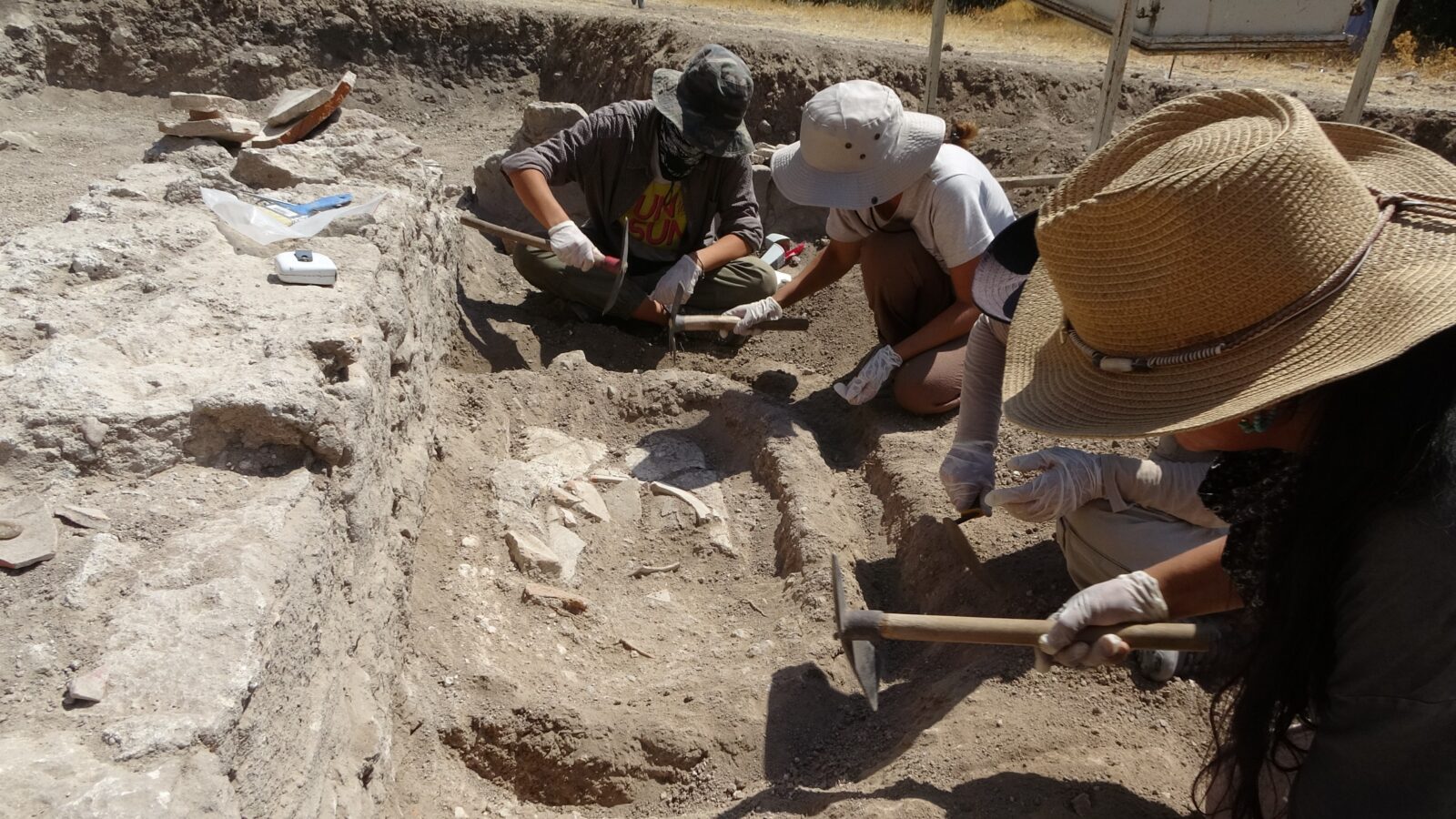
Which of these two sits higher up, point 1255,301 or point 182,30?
point 1255,301

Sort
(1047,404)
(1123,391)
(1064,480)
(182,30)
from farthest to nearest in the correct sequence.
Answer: (182,30), (1064,480), (1047,404), (1123,391)

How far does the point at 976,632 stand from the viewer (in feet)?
6.65

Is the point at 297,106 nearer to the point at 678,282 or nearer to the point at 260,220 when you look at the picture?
the point at 260,220

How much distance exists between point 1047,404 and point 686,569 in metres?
1.77

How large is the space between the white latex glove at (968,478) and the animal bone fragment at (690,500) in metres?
0.89

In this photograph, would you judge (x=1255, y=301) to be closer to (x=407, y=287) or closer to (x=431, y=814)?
(x=431, y=814)

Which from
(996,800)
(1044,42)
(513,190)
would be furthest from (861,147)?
(1044,42)

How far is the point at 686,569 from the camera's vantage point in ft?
10.8

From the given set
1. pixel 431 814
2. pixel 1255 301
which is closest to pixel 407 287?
pixel 431 814

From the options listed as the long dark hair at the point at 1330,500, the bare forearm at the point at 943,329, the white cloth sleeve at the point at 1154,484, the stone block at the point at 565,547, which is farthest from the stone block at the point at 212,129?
the long dark hair at the point at 1330,500

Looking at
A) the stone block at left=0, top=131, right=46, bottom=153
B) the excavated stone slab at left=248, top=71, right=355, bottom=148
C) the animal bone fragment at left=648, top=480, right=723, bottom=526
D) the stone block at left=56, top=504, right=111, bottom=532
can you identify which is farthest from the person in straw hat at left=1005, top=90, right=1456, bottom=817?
the stone block at left=0, top=131, right=46, bottom=153

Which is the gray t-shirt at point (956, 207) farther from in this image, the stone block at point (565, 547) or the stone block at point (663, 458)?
the stone block at point (565, 547)

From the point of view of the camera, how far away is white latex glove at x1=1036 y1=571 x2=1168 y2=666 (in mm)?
1951

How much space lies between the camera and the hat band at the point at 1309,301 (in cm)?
143
